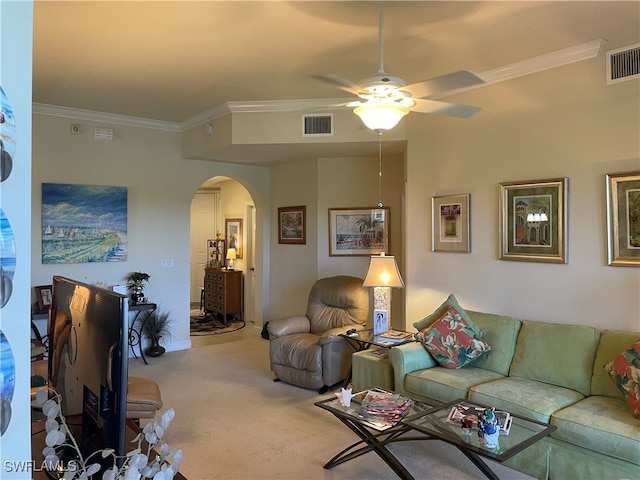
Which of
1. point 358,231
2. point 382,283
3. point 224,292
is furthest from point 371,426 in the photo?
point 224,292

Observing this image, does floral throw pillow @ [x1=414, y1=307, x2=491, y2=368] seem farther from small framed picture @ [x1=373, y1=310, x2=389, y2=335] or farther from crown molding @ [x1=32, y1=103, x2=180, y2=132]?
crown molding @ [x1=32, y1=103, x2=180, y2=132]

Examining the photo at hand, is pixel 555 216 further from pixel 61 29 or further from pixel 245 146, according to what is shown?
pixel 61 29

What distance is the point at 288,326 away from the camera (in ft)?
15.6

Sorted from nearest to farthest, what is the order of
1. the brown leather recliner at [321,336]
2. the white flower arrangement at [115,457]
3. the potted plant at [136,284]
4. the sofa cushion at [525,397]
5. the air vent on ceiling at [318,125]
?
the white flower arrangement at [115,457] → the sofa cushion at [525,397] → the brown leather recliner at [321,336] → the air vent on ceiling at [318,125] → the potted plant at [136,284]

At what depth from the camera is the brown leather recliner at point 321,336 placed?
429cm

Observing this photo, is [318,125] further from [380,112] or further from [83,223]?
[83,223]

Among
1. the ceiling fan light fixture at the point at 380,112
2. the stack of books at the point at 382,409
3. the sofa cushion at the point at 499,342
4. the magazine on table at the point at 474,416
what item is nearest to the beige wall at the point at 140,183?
the stack of books at the point at 382,409

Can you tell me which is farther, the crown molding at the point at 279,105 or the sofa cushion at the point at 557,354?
the crown molding at the point at 279,105

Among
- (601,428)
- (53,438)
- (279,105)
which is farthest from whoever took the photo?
(279,105)

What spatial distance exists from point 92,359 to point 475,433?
1.95 metres

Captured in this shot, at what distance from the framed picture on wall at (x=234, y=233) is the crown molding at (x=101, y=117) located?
2.80 meters

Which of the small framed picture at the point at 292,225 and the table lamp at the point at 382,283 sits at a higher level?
the small framed picture at the point at 292,225

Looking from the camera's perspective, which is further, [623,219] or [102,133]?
[102,133]

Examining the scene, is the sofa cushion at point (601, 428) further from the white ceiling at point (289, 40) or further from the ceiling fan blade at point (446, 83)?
the white ceiling at point (289, 40)
